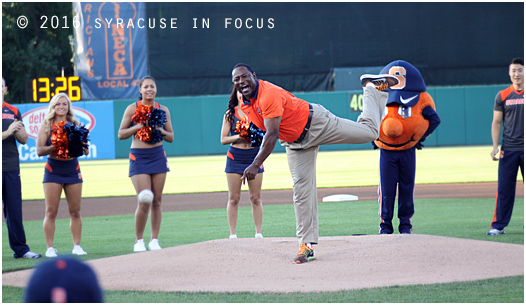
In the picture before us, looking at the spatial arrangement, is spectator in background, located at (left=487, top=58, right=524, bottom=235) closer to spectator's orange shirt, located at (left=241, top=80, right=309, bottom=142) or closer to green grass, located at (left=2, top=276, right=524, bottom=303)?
green grass, located at (left=2, top=276, right=524, bottom=303)

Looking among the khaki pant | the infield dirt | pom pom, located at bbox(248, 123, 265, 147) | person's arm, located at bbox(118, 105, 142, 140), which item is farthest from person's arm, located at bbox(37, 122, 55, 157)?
the khaki pant

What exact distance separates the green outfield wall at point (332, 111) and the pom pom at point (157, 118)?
65.3ft

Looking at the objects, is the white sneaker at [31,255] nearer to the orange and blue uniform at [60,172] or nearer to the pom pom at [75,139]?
the orange and blue uniform at [60,172]

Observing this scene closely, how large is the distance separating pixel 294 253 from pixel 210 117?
21.6 m

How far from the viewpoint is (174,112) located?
27.4 metres

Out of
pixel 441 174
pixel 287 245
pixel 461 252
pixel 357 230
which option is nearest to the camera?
pixel 461 252

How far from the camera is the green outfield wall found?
27.3 m

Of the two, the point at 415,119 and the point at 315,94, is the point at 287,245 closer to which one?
the point at 415,119


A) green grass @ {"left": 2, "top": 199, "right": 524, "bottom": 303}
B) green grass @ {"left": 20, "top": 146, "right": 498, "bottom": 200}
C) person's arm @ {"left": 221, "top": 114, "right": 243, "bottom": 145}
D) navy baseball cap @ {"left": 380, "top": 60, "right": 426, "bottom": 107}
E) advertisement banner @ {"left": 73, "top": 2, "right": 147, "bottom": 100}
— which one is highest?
advertisement banner @ {"left": 73, "top": 2, "right": 147, "bottom": 100}

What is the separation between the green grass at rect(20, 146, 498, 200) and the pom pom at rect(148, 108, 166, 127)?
7980 mm

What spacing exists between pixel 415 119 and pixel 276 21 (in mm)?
21226

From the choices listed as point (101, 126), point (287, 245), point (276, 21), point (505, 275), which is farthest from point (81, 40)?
point (505, 275)

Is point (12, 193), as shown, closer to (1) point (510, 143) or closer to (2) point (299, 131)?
(2) point (299, 131)

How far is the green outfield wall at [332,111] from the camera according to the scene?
27.3 meters
